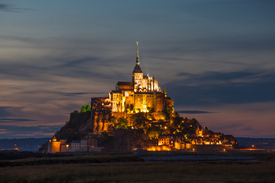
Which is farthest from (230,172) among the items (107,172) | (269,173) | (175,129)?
(175,129)

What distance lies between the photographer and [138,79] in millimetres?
186500

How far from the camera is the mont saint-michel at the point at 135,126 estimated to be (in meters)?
143

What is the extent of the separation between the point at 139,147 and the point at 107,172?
284 ft

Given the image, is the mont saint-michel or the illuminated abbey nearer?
the mont saint-michel

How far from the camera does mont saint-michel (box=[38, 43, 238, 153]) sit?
143 metres

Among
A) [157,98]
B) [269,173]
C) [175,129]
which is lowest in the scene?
[269,173]

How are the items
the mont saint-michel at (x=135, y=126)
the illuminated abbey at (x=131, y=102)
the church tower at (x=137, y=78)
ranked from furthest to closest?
the church tower at (x=137, y=78), the illuminated abbey at (x=131, y=102), the mont saint-michel at (x=135, y=126)

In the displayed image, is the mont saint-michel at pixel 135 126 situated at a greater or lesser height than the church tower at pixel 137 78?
lesser

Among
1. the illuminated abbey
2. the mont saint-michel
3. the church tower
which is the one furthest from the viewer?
the church tower

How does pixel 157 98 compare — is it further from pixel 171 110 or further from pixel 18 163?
pixel 18 163

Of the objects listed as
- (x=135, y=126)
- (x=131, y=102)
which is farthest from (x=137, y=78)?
(x=135, y=126)

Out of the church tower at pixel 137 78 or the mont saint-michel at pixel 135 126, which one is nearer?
the mont saint-michel at pixel 135 126

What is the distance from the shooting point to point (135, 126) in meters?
156

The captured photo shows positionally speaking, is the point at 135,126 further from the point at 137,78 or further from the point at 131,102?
the point at 137,78
